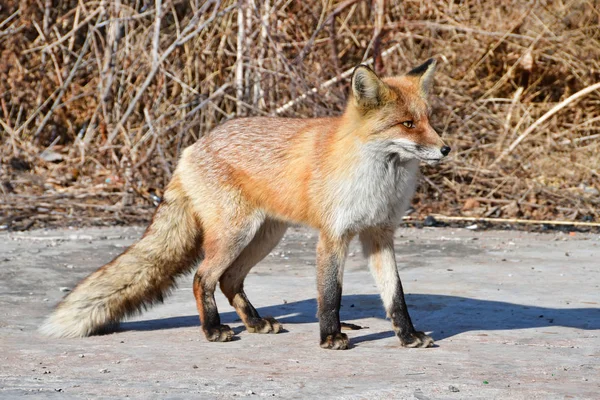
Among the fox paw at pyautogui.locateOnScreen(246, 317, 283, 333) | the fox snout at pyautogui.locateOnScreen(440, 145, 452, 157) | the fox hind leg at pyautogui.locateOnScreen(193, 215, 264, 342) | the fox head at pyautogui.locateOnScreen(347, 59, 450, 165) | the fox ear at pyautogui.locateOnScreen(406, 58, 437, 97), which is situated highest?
the fox ear at pyautogui.locateOnScreen(406, 58, 437, 97)

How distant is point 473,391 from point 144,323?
2215mm

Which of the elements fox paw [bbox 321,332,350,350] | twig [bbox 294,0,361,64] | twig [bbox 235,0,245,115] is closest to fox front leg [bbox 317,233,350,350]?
fox paw [bbox 321,332,350,350]

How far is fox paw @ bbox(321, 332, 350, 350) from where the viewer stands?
175 inches

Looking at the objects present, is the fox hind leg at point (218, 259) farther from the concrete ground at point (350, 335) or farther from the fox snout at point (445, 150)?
the fox snout at point (445, 150)

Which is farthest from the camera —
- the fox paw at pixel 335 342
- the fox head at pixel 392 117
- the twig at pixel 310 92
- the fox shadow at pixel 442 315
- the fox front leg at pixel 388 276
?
the twig at pixel 310 92

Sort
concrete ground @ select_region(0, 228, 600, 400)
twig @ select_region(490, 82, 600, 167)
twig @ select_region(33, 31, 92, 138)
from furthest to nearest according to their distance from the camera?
twig @ select_region(33, 31, 92, 138) → twig @ select_region(490, 82, 600, 167) → concrete ground @ select_region(0, 228, 600, 400)

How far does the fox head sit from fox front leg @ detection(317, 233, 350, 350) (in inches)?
21.8

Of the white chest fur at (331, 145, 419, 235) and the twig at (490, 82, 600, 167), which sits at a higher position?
the white chest fur at (331, 145, 419, 235)

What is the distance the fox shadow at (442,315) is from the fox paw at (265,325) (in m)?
0.26

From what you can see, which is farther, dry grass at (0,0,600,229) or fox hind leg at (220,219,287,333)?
dry grass at (0,0,600,229)

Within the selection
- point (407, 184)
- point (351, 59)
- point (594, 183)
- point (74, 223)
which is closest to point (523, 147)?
point (594, 183)

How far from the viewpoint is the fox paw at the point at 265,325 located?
4.93 metres

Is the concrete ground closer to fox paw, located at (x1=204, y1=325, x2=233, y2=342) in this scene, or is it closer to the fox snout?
fox paw, located at (x1=204, y1=325, x2=233, y2=342)

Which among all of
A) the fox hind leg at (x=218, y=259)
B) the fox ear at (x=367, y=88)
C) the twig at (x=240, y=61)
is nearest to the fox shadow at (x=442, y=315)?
the fox hind leg at (x=218, y=259)
